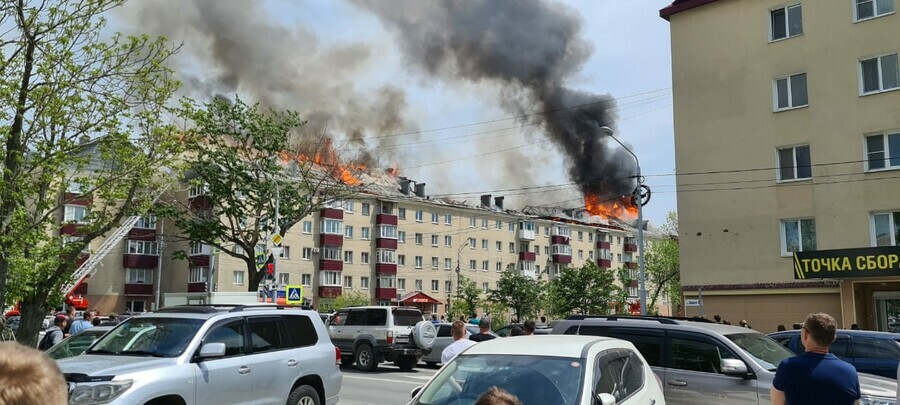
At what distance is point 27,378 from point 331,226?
6510cm

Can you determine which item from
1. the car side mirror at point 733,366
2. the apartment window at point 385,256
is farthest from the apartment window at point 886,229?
the apartment window at point 385,256

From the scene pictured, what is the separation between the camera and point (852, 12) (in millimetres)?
26062

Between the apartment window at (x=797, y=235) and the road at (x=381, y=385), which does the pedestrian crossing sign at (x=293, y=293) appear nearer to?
the road at (x=381, y=385)

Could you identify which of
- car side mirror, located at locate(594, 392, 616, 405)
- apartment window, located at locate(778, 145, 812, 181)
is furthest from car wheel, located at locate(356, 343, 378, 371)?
apartment window, located at locate(778, 145, 812, 181)

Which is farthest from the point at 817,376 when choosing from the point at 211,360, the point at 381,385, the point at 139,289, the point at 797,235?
A: the point at 139,289

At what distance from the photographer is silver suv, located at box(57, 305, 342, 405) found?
722 centimetres

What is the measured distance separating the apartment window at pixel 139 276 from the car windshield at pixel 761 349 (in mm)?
62039

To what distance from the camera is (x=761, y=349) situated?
8758mm

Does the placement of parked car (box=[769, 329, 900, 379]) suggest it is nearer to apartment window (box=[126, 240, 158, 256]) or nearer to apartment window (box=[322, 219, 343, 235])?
apartment window (box=[322, 219, 343, 235])

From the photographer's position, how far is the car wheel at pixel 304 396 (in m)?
9.25

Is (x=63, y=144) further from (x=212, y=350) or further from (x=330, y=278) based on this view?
(x=330, y=278)

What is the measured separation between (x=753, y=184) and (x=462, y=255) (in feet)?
166

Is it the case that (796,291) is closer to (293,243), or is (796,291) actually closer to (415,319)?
(415,319)

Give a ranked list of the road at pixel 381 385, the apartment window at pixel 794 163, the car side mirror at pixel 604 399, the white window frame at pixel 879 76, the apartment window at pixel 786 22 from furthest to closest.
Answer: the apartment window at pixel 786 22 < the apartment window at pixel 794 163 < the white window frame at pixel 879 76 < the road at pixel 381 385 < the car side mirror at pixel 604 399
